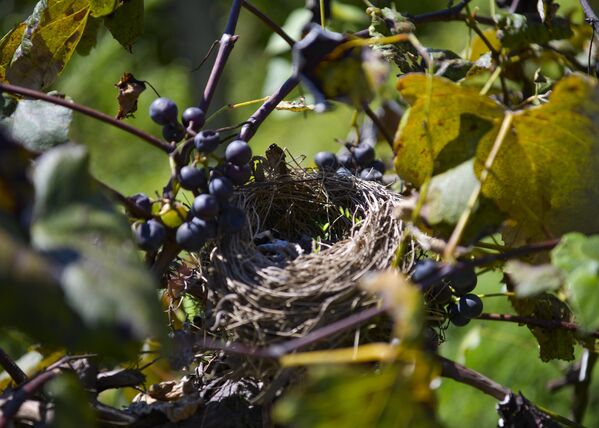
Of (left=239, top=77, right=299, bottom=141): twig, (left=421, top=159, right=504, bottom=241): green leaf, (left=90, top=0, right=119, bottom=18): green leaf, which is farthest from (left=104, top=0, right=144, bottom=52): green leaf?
(left=421, top=159, right=504, bottom=241): green leaf

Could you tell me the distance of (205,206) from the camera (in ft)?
2.08

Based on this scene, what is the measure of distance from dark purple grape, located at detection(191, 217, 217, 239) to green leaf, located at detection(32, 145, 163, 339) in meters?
0.11

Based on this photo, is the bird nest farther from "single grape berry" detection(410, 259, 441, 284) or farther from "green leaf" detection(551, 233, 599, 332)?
"green leaf" detection(551, 233, 599, 332)

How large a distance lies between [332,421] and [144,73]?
9.55 ft

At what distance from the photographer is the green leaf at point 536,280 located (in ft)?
1.80

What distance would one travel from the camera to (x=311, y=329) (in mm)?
629

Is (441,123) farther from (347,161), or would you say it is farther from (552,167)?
(347,161)

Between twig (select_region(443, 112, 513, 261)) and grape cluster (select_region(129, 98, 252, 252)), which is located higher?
grape cluster (select_region(129, 98, 252, 252))

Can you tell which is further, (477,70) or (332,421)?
(477,70)

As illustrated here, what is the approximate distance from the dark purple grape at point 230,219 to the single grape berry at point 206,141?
0.05 metres

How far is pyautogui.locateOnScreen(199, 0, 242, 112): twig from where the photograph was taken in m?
0.72

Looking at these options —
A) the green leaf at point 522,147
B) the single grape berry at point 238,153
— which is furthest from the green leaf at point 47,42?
the green leaf at point 522,147

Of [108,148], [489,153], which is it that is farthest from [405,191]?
[108,148]

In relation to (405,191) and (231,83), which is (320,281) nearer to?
(405,191)
